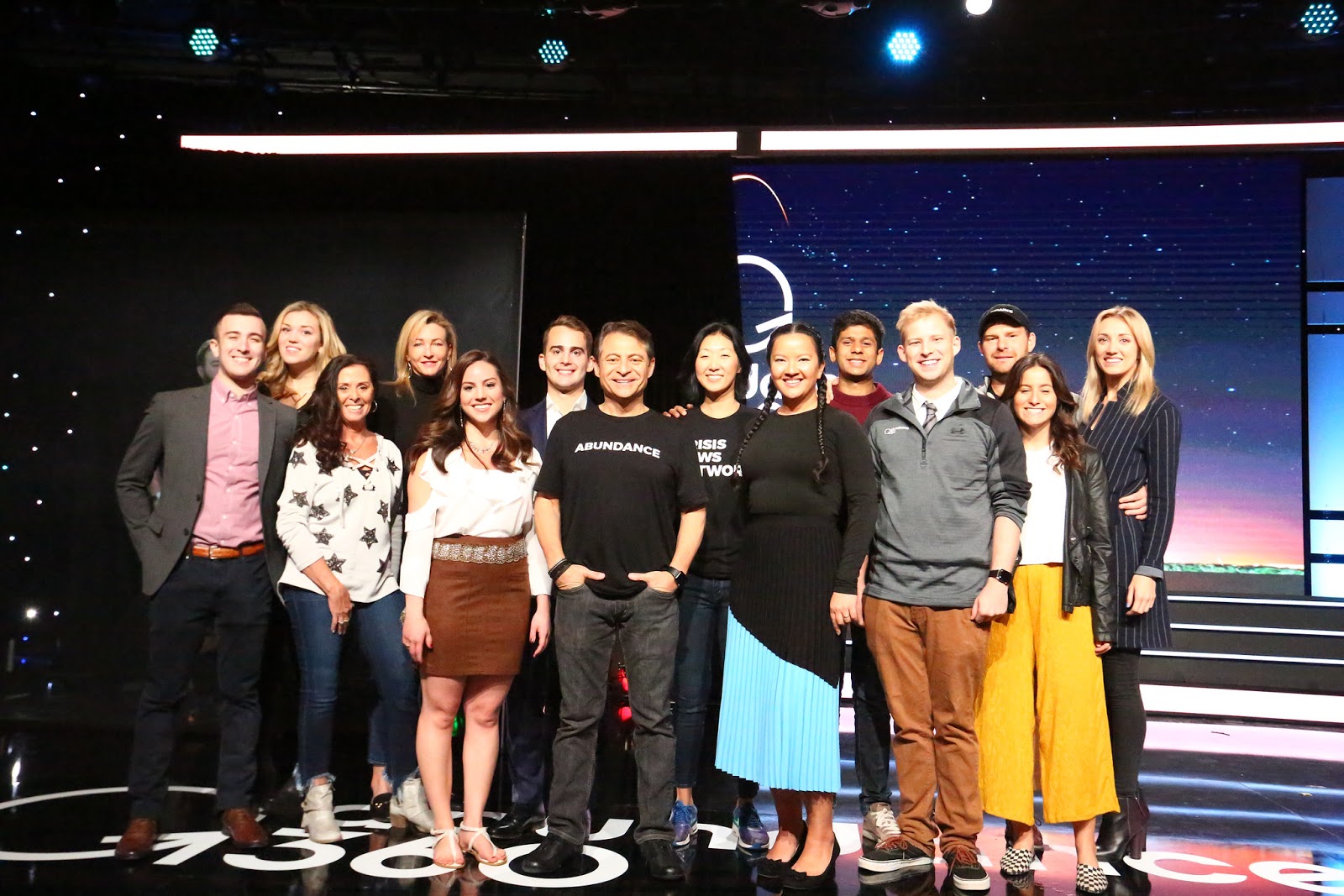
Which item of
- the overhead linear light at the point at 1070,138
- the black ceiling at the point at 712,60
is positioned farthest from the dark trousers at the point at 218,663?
the overhead linear light at the point at 1070,138

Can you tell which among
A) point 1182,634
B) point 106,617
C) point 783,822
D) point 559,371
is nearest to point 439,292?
point 559,371

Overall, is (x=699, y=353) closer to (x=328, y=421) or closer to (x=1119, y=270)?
(x=328, y=421)

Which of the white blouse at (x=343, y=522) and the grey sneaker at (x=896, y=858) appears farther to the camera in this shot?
the white blouse at (x=343, y=522)

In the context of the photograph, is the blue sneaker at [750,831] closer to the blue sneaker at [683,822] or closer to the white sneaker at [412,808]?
the blue sneaker at [683,822]

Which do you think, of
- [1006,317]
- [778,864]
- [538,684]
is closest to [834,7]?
[1006,317]

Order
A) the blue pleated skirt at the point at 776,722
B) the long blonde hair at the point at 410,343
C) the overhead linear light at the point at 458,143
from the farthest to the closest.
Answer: the overhead linear light at the point at 458,143 < the long blonde hair at the point at 410,343 < the blue pleated skirt at the point at 776,722

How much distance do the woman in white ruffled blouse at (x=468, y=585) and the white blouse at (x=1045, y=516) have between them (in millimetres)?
1507

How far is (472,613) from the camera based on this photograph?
3039 millimetres

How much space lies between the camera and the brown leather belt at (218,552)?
129 inches

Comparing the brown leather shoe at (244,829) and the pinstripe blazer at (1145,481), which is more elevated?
the pinstripe blazer at (1145,481)

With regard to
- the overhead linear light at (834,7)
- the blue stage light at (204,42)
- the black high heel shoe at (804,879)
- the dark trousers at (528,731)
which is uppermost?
the blue stage light at (204,42)

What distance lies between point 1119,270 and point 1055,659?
463cm

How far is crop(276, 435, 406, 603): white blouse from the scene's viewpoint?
3.33m

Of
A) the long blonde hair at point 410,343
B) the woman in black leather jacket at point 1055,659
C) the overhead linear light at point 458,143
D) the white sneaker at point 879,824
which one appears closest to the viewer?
the woman in black leather jacket at point 1055,659
